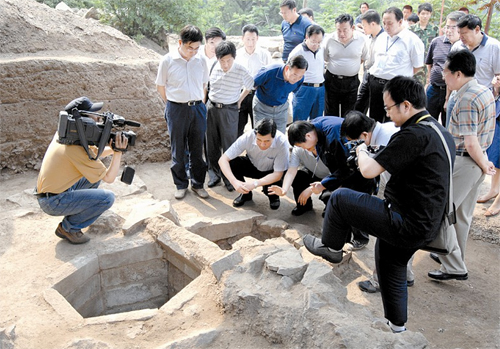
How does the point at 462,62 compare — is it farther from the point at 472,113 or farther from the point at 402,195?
the point at 402,195

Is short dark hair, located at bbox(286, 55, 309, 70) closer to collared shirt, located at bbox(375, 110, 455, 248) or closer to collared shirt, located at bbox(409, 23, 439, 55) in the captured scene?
collared shirt, located at bbox(375, 110, 455, 248)

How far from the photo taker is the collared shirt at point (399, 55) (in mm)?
5473

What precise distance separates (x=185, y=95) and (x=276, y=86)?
1.07 metres

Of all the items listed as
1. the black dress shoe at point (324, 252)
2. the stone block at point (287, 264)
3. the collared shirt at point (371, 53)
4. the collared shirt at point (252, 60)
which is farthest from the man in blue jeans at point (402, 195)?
the collared shirt at point (371, 53)

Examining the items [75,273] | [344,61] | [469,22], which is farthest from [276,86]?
[75,273]

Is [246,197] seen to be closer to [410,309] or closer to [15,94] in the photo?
[410,309]

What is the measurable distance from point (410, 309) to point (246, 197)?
2233 millimetres

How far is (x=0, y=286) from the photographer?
10.6 feet

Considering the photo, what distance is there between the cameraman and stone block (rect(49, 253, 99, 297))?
0.26m

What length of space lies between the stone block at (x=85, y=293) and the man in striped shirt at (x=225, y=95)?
2282 mm

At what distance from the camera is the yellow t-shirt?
348 centimetres

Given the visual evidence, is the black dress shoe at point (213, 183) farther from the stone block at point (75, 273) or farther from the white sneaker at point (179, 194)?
the stone block at point (75, 273)

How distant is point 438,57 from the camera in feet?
19.1

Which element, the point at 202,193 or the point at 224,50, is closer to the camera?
the point at 224,50
